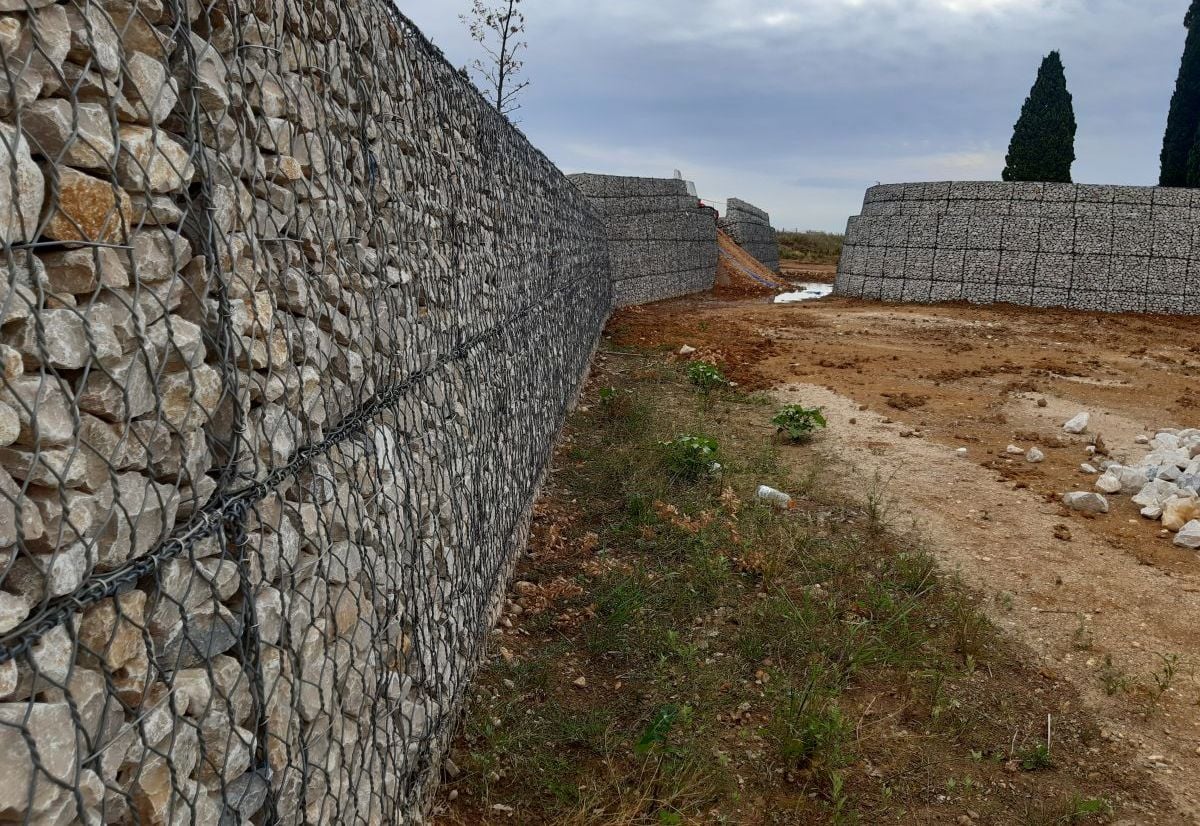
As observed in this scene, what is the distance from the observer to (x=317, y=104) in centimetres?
193

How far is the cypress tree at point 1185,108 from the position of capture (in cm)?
2188

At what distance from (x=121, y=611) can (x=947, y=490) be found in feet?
19.9

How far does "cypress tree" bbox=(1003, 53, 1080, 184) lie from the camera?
20688 mm

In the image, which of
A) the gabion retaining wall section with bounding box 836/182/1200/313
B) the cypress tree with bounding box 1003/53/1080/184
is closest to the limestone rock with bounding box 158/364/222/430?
the gabion retaining wall section with bounding box 836/182/1200/313

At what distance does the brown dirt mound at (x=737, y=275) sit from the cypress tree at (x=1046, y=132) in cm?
708

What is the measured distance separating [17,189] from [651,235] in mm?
18564

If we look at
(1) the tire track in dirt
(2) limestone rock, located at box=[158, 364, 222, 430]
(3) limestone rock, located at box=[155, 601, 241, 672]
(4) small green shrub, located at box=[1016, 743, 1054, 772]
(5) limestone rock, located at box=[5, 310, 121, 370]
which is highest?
(5) limestone rock, located at box=[5, 310, 121, 370]

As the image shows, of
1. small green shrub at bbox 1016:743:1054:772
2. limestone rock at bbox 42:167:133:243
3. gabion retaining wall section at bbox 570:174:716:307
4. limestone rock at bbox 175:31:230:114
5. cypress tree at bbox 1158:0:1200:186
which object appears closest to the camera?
limestone rock at bbox 42:167:133:243

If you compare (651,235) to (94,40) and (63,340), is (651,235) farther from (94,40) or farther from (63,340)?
(63,340)

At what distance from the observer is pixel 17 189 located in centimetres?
100

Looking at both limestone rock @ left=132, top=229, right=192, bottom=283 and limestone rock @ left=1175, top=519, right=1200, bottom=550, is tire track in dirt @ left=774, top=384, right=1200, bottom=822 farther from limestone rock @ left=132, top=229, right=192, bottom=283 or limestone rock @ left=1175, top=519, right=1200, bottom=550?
limestone rock @ left=132, top=229, right=192, bottom=283

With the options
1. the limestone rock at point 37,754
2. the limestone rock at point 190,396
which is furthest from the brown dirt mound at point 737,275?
the limestone rock at point 37,754

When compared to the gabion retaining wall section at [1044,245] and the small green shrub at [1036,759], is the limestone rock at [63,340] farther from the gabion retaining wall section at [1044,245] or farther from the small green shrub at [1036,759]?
the gabion retaining wall section at [1044,245]

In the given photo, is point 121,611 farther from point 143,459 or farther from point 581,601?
point 581,601
